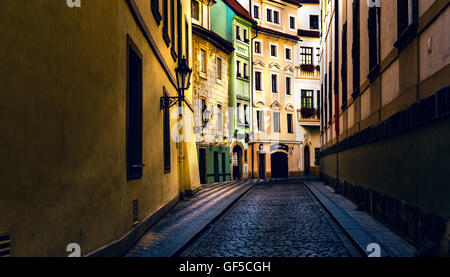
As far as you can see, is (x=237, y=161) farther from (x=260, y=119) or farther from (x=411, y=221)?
(x=411, y=221)

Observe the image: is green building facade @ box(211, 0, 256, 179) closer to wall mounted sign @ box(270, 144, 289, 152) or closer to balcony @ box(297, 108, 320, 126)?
wall mounted sign @ box(270, 144, 289, 152)

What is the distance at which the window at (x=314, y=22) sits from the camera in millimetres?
45125

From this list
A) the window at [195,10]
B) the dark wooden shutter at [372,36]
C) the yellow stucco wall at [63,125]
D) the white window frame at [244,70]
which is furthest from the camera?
the white window frame at [244,70]

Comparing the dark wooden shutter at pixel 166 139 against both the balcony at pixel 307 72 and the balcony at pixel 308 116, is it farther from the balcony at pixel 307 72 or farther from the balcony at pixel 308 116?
the balcony at pixel 307 72

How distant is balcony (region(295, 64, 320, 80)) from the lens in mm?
41781

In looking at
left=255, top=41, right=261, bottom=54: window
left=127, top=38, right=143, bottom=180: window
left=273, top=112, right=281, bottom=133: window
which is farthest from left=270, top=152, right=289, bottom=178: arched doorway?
left=127, top=38, right=143, bottom=180: window

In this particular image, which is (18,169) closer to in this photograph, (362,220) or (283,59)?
(362,220)

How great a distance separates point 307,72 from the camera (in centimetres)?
4203

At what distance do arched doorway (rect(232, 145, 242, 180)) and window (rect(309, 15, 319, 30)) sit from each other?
17.2 meters

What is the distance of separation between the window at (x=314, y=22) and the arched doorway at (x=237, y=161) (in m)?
17.2

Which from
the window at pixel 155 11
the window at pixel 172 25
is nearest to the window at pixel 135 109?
the window at pixel 155 11

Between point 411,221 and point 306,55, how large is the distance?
37.3m
